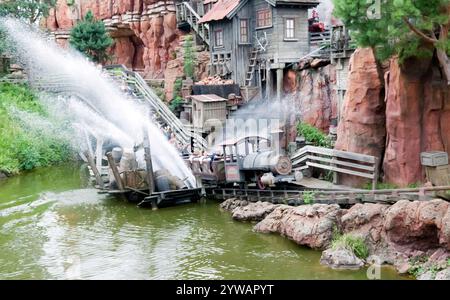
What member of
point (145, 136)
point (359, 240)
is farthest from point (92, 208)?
point (359, 240)

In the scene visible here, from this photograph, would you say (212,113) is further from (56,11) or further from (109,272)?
(56,11)

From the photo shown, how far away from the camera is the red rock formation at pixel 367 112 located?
71.7 feet

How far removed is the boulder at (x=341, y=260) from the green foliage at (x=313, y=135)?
33.2 ft

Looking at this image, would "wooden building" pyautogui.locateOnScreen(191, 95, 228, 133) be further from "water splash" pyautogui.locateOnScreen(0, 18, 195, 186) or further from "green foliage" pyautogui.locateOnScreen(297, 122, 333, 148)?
"green foliage" pyautogui.locateOnScreen(297, 122, 333, 148)

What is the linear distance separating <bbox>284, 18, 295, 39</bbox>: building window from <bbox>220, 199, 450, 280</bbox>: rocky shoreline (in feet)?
54.6

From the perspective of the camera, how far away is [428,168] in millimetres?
18891

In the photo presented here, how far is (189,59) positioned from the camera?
1533 inches

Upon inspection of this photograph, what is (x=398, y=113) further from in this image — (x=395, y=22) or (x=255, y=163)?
(x=255, y=163)

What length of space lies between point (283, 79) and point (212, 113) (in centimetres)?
452

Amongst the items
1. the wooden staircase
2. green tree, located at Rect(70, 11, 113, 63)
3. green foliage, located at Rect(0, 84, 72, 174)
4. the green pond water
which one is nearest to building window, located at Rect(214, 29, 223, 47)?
the wooden staircase

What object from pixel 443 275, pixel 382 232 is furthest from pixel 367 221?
pixel 443 275

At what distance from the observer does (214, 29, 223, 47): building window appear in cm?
3634

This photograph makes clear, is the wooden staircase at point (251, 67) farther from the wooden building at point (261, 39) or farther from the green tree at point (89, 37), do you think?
the green tree at point (89, 37)

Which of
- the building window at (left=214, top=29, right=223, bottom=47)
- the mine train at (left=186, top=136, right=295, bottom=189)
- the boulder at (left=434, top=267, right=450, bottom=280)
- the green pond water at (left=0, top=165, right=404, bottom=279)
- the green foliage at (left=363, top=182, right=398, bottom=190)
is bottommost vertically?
the green pond water at (left=0, top=165, right=404, bottom=279)
